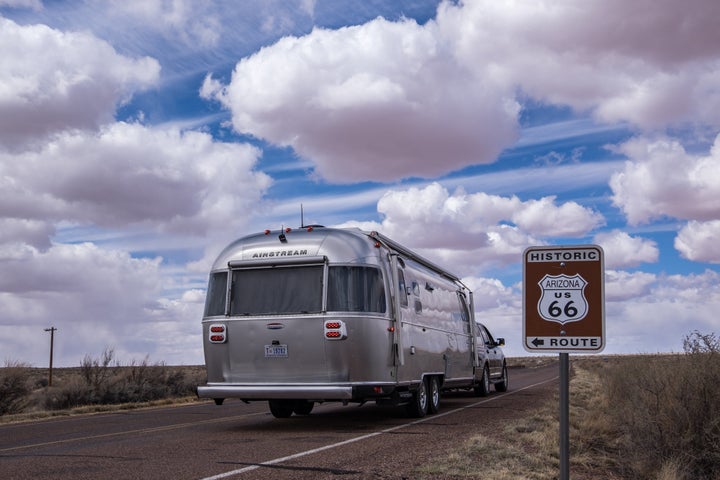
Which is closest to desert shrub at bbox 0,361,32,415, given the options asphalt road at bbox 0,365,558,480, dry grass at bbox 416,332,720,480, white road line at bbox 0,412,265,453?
asphalt road at bbox 0,365,558,480

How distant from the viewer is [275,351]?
40.3 ft

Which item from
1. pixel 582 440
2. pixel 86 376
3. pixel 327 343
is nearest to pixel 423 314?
pixel 327 343

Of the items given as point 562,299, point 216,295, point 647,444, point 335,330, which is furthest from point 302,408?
point 562,299

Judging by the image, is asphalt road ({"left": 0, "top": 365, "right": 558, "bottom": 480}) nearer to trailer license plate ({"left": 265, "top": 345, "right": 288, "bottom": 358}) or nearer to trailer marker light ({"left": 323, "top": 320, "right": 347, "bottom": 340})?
trailer license plate ({"left": 265, "top": 345, "right": 288, "bottom": 358})

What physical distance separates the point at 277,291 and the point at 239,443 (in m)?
2.71

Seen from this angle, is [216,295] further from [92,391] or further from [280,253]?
[92,391]

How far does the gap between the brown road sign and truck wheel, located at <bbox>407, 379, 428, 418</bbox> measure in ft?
30.5

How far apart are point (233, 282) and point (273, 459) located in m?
4.42

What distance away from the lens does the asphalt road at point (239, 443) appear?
8317 mm

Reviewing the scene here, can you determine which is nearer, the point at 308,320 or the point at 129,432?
the point at 308,320

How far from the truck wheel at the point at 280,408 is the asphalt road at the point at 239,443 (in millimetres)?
220

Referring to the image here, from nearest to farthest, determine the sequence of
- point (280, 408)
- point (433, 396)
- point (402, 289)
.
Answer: point (402, 289) → point (280, 408) → point (433, 396)

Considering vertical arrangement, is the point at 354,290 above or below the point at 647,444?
above

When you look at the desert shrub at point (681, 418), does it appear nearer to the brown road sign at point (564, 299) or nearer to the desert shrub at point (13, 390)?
the brown road sign at point (564, 299)
